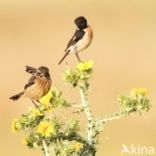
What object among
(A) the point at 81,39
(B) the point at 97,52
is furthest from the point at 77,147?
(B) the point at 97,52

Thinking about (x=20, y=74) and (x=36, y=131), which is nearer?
(x=36, y=131)

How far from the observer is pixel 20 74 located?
24.2 meters

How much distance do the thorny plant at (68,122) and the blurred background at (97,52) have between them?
18 cm

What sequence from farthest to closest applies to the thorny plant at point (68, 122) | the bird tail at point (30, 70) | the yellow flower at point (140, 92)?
the yellow flower at point (140, 92)
the bird tail at point (30, 70)
the thorny plant at point (68, 122)

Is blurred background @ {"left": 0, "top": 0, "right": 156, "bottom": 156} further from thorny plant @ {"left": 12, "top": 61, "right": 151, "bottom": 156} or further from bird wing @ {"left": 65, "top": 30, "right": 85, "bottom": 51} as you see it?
bird wing @ {"left": 65, "top": 30, "right": 85, "bottom": 51}

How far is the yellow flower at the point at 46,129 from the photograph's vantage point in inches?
260

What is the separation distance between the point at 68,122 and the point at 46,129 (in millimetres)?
520

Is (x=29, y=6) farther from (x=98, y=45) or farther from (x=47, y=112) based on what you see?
(x=47, y=112)

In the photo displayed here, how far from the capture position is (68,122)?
7.14 meters

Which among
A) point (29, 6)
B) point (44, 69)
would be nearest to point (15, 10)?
point (29, 6)

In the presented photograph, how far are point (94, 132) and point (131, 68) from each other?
1763cm

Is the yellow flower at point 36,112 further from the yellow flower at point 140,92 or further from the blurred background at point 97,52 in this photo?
the yellow flower at point 140,92

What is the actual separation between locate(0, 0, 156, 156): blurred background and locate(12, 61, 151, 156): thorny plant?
7.3 inches

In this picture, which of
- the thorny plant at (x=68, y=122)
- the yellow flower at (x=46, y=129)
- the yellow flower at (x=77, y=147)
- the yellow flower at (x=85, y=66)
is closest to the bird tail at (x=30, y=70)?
the thorny plant at (x=68, y=122)
